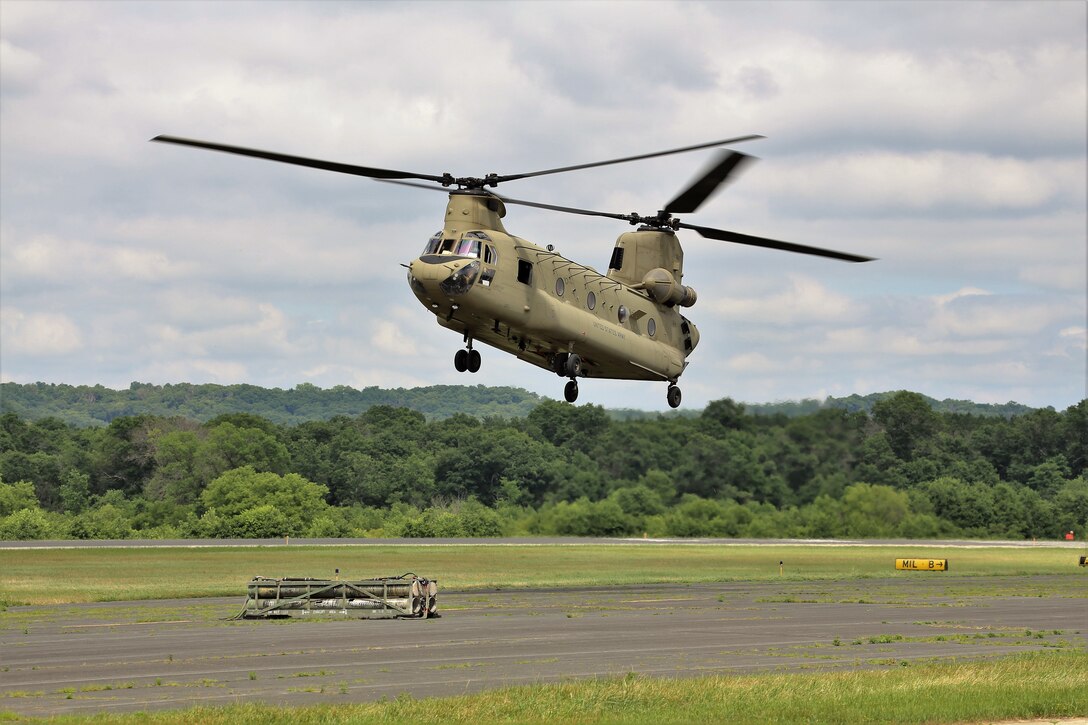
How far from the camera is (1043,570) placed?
84250 mm

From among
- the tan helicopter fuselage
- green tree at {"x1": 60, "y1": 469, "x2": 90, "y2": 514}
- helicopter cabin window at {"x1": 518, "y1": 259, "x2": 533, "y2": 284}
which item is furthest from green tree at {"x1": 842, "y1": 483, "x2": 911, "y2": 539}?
helicopter cabin window at {"x1": 518, "y1": 259, "x2": 533, "y2": 284}

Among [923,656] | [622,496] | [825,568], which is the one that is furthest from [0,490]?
[923,656]

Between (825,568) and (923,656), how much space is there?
4745cm

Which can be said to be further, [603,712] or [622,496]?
[622,496]

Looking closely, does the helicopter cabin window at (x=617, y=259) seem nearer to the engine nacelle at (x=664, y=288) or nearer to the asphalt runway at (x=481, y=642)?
the engine nacelle at (x=664, y=288)

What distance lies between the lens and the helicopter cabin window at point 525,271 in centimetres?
4137

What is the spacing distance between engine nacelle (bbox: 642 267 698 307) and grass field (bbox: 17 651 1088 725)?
2036cm

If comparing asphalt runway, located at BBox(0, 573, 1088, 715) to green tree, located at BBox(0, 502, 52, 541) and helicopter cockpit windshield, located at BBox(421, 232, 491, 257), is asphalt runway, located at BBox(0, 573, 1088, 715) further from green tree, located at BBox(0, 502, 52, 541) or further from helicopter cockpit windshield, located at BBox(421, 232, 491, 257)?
green tree, located at BBox(0, 502, 52, 541)

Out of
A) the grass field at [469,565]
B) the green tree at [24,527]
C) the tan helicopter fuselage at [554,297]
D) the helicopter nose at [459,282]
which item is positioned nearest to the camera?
the helicopter nose at [459,282]

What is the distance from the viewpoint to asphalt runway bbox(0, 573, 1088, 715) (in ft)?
96.6

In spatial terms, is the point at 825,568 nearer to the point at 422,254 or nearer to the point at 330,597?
the point at 330,597

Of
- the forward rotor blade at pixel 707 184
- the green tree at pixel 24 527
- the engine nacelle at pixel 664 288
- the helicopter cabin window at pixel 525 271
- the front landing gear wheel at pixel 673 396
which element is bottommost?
the green tree at pixel 24 527

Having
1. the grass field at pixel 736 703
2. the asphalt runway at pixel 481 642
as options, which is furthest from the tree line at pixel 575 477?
the grass field at pixel 736 703

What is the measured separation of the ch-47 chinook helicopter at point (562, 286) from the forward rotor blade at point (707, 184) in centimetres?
4
